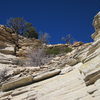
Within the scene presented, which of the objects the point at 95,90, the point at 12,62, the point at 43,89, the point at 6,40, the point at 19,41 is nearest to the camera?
the point at 95,90

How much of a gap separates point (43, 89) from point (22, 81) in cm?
171

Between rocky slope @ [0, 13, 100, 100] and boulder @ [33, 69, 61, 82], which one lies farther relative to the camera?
boulder @ [33, 69, 61, 82]

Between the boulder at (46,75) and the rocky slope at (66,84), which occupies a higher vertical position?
the boulder at (46,75)

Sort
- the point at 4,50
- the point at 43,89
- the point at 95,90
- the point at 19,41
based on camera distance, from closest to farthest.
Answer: the point at 95,90
the point at 43,89
the point at 4,50
the point at 19,41

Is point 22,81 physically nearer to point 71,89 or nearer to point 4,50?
point 71,89

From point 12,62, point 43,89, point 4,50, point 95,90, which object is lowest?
point 95,90

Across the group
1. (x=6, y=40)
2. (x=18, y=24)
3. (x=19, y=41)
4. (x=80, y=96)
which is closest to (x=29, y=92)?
(x=80, y=96)

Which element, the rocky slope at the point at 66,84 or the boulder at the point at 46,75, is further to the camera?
the boulder at the point at 46,75

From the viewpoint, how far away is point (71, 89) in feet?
26.9

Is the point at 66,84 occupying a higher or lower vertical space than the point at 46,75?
lower

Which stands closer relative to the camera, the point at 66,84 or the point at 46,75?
the point at 66,84

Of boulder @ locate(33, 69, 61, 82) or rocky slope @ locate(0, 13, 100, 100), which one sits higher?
boulder @ locate(33, 69, 61, 82)

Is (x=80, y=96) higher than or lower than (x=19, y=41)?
lower

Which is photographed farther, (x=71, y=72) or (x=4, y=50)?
(x=4, y=50)
